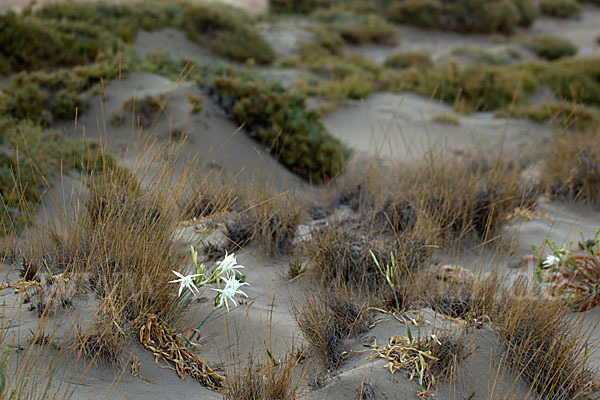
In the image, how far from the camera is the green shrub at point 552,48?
15.4m

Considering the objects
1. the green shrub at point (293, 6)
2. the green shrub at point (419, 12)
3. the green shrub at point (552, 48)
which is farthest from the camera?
the green shrub at point (293, 6)

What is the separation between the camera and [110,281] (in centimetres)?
246

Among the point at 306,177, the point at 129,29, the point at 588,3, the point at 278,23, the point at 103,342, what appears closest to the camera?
the point at 103,342

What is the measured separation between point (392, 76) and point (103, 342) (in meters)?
9.82

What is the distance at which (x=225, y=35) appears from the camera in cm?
1239

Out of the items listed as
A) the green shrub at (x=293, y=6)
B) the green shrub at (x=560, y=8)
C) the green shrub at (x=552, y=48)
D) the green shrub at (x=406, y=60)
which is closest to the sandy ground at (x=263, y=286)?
the green shrub at (x=406, y=60)

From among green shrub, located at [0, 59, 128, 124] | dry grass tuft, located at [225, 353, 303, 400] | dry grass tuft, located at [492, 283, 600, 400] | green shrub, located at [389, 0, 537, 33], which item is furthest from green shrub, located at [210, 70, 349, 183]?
green shrub, located at [389, 0, 537, 33]

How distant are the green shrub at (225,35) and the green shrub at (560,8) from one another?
14.5 meters

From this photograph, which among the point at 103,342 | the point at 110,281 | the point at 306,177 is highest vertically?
the point at 110,281

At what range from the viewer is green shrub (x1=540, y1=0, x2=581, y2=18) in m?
22.2

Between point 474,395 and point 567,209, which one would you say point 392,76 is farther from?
point 474,395

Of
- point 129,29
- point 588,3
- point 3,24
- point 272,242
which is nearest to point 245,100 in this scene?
point 272,242

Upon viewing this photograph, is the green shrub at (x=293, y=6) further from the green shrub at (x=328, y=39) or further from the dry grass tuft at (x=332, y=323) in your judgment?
the dry grass tuft at (x=332, y=323)

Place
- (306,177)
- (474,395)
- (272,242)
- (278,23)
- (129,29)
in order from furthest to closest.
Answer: (278,23) < (129,29) < (306,177) < (272,242) < (474,395)
